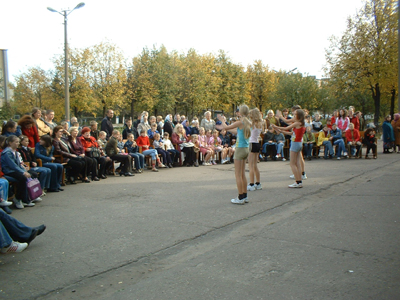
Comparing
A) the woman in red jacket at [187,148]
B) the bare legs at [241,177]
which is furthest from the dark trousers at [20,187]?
the woman in red jacket at [187,148]

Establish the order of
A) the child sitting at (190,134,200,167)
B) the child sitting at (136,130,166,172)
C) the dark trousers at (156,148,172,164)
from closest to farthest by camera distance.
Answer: the child sitting at (136,130,166,172) → the dark trousers at (156,148,172,164) → the child sitting at (190,134,200,167)

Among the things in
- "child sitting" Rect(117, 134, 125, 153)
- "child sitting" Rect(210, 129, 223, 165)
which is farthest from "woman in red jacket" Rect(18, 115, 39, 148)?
"child sitting" Rect(210, 129, 223, 165)

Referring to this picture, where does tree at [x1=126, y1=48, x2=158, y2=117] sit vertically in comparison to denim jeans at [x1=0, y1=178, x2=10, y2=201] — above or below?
above

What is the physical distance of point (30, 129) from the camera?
10.2 meters

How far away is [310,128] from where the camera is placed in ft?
56.6

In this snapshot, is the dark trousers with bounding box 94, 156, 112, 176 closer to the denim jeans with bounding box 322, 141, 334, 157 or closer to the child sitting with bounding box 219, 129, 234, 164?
the child sitting with bounding box 219, 129, 234, 164

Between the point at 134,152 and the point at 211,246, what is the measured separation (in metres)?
8.70

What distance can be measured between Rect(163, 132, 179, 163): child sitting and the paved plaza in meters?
5.58

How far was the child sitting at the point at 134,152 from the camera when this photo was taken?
13016mm

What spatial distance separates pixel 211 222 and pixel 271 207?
Result: 1.62m

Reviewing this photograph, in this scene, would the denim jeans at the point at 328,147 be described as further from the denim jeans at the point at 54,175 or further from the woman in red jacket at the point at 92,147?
→ the denim jeans at the point at 54,175

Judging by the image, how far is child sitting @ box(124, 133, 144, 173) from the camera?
13.0m

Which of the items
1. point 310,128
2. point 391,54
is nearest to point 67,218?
point 310,128

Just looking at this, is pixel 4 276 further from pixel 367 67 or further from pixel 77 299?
pixel 367 67
